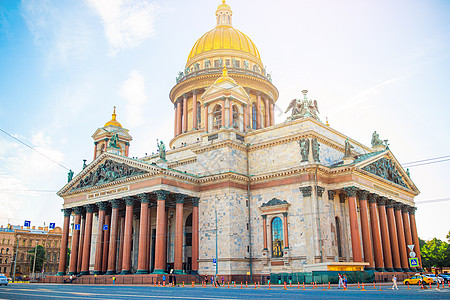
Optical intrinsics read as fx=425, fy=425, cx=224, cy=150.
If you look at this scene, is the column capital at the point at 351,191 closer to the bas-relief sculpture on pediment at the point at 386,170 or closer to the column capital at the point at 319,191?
the column capital at the point at 319,191

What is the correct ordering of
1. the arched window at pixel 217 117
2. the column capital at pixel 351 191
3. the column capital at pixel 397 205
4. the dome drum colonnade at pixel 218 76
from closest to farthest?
the column capital at pixel 351 191, the arched window at pixel 217 117, the column capital at pixel 397 205, the dome drum colonnade at pixel 218 76

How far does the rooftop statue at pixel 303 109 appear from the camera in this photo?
44.2 m

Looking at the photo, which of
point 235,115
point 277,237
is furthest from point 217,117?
point 277,237

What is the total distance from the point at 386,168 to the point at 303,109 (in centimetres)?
1259

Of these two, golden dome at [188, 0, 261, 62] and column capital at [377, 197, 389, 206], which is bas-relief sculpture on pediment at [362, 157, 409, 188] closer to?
column capital at [377, 197, 389, 206]

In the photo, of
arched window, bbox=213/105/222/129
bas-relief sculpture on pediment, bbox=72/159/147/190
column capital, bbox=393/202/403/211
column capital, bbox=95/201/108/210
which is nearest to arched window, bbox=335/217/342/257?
column capital, bbox=393/202/403/211

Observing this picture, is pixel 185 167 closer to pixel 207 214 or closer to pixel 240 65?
A: pixel 207 214

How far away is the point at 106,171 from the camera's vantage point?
47.6 meters

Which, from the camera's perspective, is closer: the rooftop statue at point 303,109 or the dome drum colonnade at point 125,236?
the dome drum colonnade at point 125,236

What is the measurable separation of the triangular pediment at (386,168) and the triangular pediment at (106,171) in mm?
21369

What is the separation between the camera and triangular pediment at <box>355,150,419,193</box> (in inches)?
1722

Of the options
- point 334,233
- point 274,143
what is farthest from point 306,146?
point 334,233

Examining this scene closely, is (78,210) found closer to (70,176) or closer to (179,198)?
(70,176)

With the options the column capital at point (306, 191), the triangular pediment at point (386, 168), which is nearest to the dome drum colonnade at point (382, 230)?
the triangular pediment at point (386, 168)
